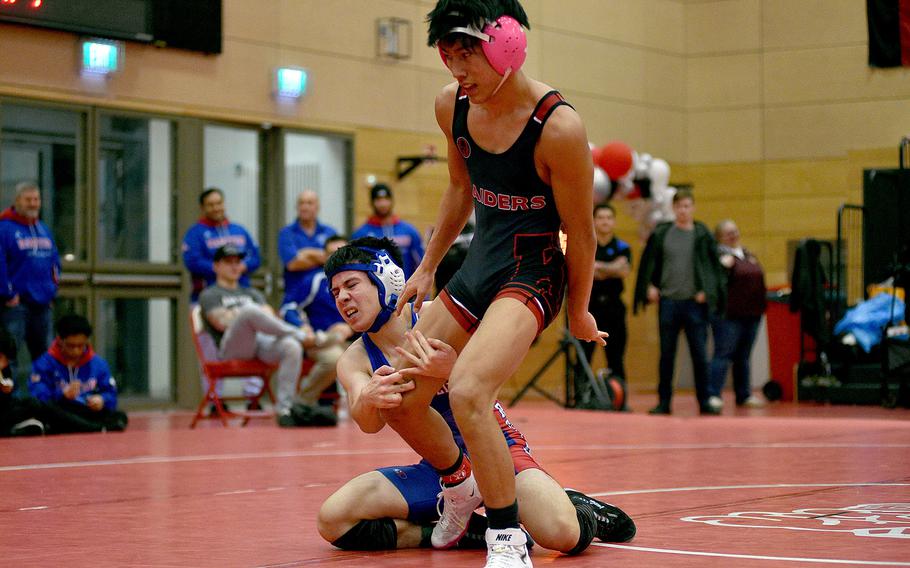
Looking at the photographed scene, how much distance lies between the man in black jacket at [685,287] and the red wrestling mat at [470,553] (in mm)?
1174

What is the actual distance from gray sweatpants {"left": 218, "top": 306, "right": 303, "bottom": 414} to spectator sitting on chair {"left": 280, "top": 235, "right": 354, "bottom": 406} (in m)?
0.16

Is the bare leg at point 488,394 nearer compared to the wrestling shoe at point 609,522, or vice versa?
the bare leg at point 488,394

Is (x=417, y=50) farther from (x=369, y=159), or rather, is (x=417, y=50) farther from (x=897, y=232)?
(x=897, y=232)

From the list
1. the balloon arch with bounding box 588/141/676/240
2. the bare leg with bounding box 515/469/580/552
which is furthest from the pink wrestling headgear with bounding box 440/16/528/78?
the balloon arch with bounding box 588/141/676/240

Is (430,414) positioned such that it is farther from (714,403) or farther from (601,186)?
(601,186)

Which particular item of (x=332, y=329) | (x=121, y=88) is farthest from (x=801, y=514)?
(x=121, y=88)

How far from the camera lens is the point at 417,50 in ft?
48.3

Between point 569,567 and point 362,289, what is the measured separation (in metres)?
1.13

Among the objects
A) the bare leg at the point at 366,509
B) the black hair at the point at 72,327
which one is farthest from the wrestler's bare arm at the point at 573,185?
the black hair at the point at 72,327

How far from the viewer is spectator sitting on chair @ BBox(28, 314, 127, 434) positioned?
9.37 meters

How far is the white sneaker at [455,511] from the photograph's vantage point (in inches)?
162

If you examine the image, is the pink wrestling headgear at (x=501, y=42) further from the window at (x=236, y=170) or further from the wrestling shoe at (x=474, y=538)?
the window at (x=236, y=170)

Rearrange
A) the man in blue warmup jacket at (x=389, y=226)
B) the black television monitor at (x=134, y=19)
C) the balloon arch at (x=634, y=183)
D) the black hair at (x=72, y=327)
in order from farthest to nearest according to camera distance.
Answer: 1. the balloon arch at (x=634, y=183)
2. the man in blue warmup jacket at (x=389, y=226)
3. the black television monitor at (x=134, y=19)
4. the black hair at (x=72, y=327)

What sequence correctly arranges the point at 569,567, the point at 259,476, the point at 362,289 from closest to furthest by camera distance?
the point at 569,567 < the point at 362,289 < the point at 259,476
